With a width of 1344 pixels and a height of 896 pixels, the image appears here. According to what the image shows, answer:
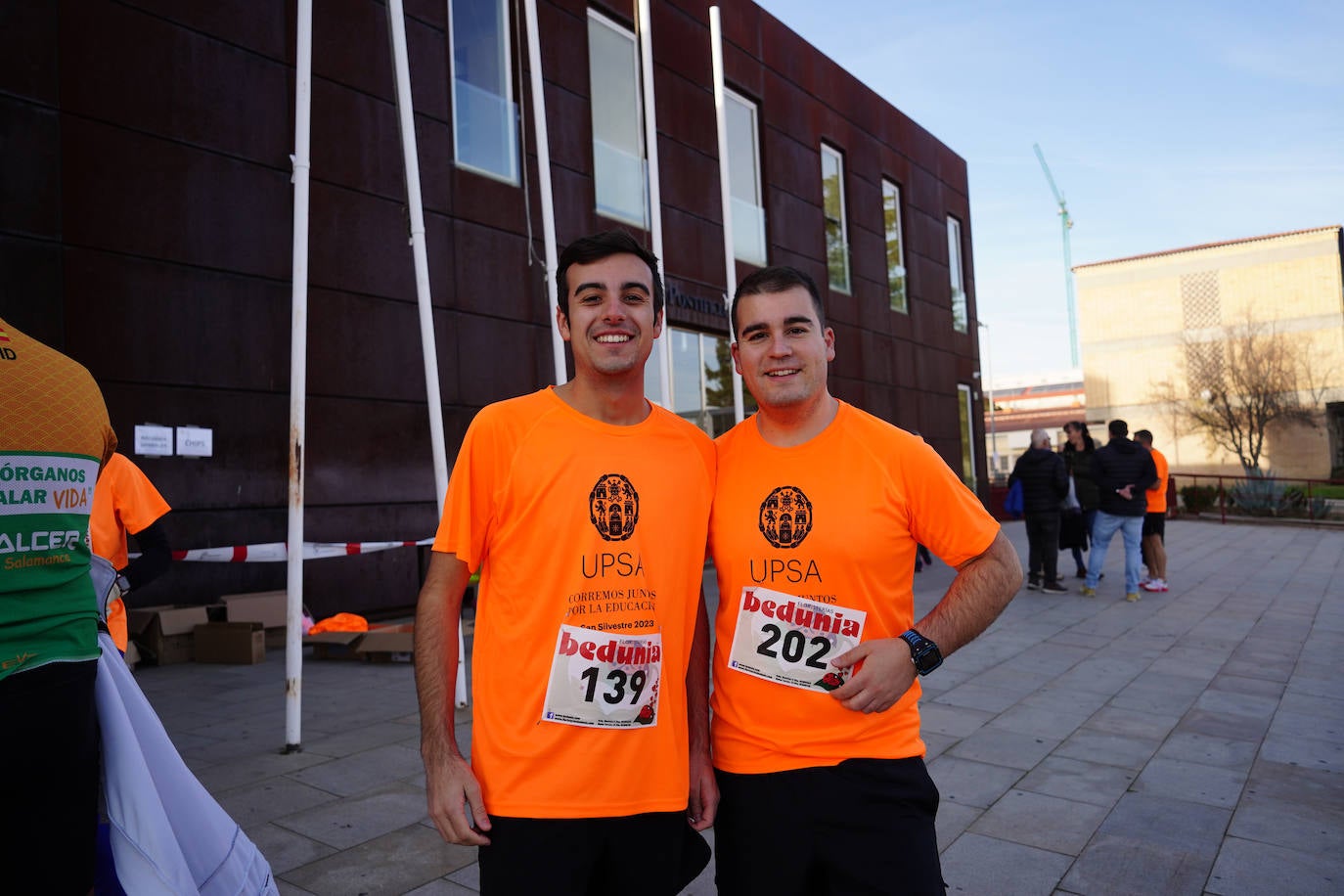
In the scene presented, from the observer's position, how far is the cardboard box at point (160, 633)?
705 centimetres

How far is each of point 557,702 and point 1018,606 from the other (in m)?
8.80

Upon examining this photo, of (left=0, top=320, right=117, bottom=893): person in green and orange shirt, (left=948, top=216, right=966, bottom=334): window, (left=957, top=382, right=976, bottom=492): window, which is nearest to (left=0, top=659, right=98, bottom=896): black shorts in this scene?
(left=0, top=320, right=117, bottom=893): person in green and orange shirt

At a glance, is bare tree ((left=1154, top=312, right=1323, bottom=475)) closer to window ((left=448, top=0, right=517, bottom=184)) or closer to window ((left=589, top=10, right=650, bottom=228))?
window ((left=589, top=10, right=650, bottom=228))

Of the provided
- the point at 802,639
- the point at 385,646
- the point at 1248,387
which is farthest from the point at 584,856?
the point at 1248,387

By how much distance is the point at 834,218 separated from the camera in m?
17.1

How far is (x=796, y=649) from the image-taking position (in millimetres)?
2057

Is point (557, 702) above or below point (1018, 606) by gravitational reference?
above

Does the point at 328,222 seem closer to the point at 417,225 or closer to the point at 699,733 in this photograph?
the point at 417,225

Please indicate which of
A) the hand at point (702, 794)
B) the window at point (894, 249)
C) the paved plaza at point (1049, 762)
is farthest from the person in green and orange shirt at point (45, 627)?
the window at point (894, 249)

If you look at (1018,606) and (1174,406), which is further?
(1174,406)

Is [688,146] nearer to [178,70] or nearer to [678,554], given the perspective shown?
[178,70]

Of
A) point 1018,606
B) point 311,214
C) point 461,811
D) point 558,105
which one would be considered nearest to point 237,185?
point 311,214

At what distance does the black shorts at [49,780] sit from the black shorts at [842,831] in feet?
4.76

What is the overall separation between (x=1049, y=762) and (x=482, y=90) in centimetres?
896
